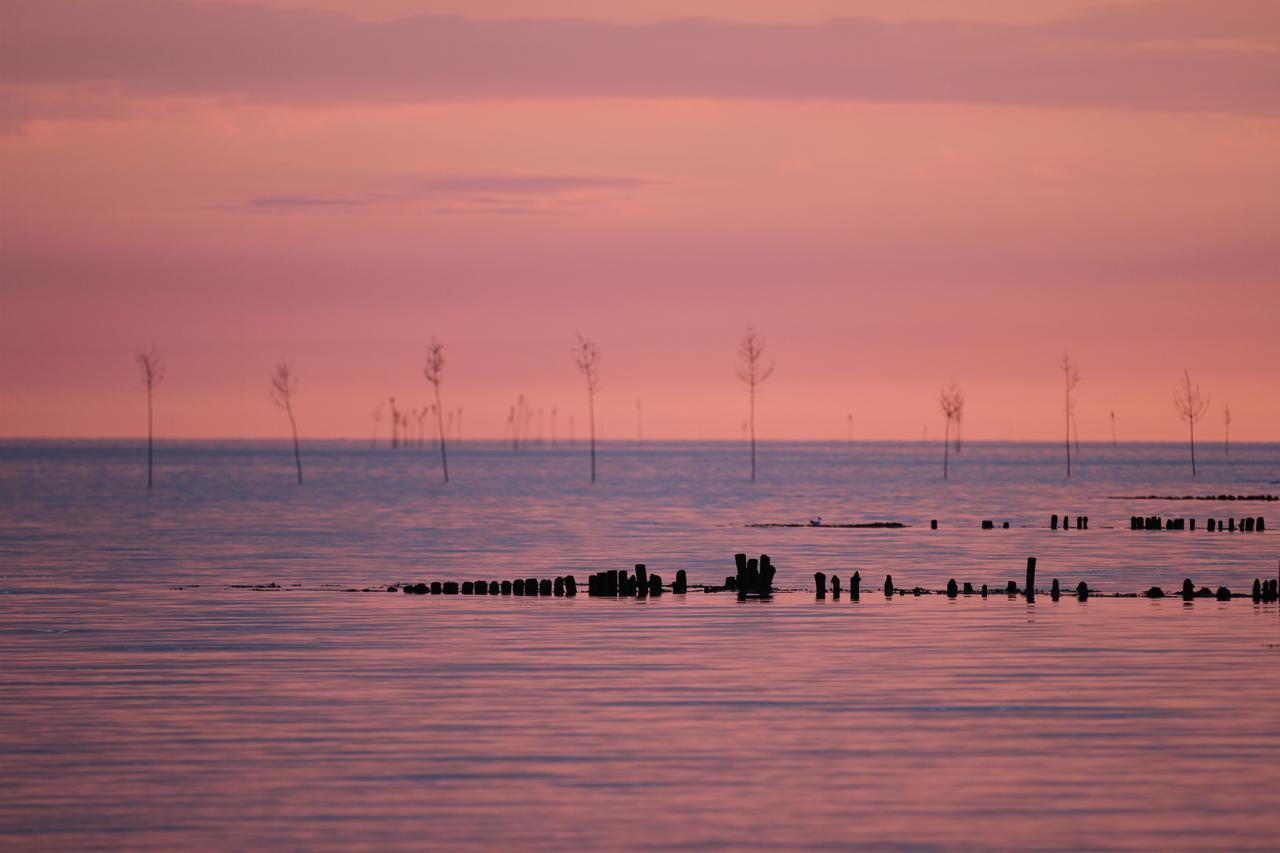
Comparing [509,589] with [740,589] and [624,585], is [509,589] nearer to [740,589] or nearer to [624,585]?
[624,585]

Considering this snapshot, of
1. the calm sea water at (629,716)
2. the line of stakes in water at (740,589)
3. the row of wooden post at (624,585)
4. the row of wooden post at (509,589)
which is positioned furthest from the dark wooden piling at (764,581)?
the row of wooden post at (509,589)

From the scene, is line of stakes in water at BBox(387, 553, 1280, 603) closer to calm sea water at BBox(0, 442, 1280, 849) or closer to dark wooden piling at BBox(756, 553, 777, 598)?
dark wooden piling at BBox(756, 553, 777, 598)

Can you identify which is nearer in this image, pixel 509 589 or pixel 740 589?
pixel 740 589

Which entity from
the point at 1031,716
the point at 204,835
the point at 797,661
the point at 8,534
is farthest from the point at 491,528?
the point at 204,835

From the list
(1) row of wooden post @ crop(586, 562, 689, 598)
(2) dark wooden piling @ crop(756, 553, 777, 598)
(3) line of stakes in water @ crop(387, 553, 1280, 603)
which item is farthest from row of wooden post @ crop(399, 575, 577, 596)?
(2) dark wooden piling @ crop(756, 553, 777, 598)

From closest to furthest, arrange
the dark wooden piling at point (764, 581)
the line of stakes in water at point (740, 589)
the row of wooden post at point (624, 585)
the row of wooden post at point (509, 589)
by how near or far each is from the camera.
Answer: the line of stakes in water at point (740, 589)
the dark wooden piling at point (764, 581)
the row of wooden post at point (624, 585)
the row of wooden post at point (509, 589)

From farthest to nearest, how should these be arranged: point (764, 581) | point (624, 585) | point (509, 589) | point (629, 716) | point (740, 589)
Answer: point (509, 589)
point (624, 585)
point (764, 581)
point (740, 589)
point (629, 716)

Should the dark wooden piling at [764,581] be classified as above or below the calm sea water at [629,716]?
above

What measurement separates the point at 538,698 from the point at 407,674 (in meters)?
4.21

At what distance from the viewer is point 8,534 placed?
8962 cm

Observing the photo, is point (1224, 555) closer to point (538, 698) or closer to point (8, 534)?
point (538, 698)

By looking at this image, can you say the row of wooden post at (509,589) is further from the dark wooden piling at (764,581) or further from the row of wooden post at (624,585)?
the dark wooden piling at (764,581)

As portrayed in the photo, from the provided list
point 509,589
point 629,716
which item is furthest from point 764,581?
point 629,716

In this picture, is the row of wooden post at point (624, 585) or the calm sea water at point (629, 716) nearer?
the calm sea water at point (629, 716)
